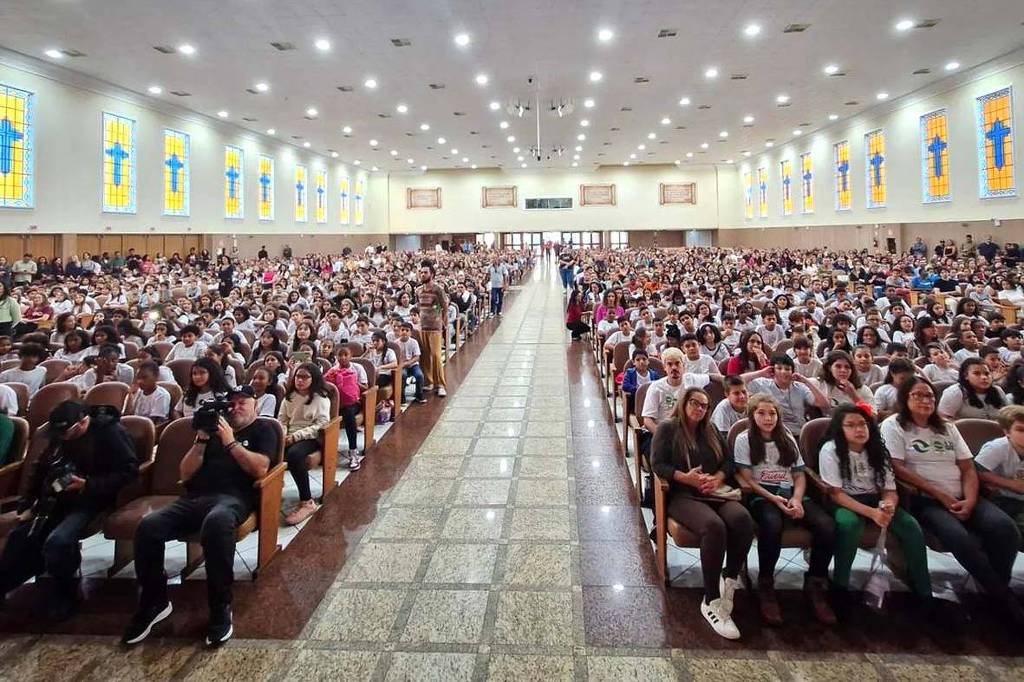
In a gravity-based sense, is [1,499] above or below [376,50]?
below

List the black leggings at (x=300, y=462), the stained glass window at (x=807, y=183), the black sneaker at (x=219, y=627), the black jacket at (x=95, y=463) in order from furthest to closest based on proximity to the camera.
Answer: the stained glass window at (x=807, y=183)
the black leggings at (x=300, y=462)
the black jacket at (x=95, y=463)
the black sneaker at (x=219, y=627)

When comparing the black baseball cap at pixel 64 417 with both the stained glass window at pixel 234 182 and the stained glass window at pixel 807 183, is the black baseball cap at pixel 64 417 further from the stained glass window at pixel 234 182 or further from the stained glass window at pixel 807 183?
the stained glass window at pixel 807 183

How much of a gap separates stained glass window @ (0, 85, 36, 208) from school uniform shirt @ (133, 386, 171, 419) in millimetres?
14106

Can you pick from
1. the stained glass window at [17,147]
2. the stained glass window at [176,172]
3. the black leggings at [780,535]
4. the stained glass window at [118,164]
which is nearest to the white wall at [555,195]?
the stained glass window at [176,172]

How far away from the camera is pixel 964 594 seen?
3.55 m

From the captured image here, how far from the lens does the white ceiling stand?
12445 millimetres

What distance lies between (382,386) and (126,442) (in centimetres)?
354

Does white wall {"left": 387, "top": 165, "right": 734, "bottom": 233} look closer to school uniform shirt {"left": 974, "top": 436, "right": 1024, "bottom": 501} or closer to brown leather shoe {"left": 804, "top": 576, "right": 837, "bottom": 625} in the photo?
school uniform shirt {"left": 974, "top": 436, "right": 1024, "bottom": 501}

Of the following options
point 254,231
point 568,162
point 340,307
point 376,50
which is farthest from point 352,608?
point 568,162

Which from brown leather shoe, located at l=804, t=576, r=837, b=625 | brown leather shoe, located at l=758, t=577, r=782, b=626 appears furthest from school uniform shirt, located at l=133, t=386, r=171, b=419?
brown leather shoe, located at l=804, t=576, r=837, b=625

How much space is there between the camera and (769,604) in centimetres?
338

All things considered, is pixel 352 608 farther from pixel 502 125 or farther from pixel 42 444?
pixel 502 125

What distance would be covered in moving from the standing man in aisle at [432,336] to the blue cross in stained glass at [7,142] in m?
13.0

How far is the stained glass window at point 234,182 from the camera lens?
24969 millimetres
